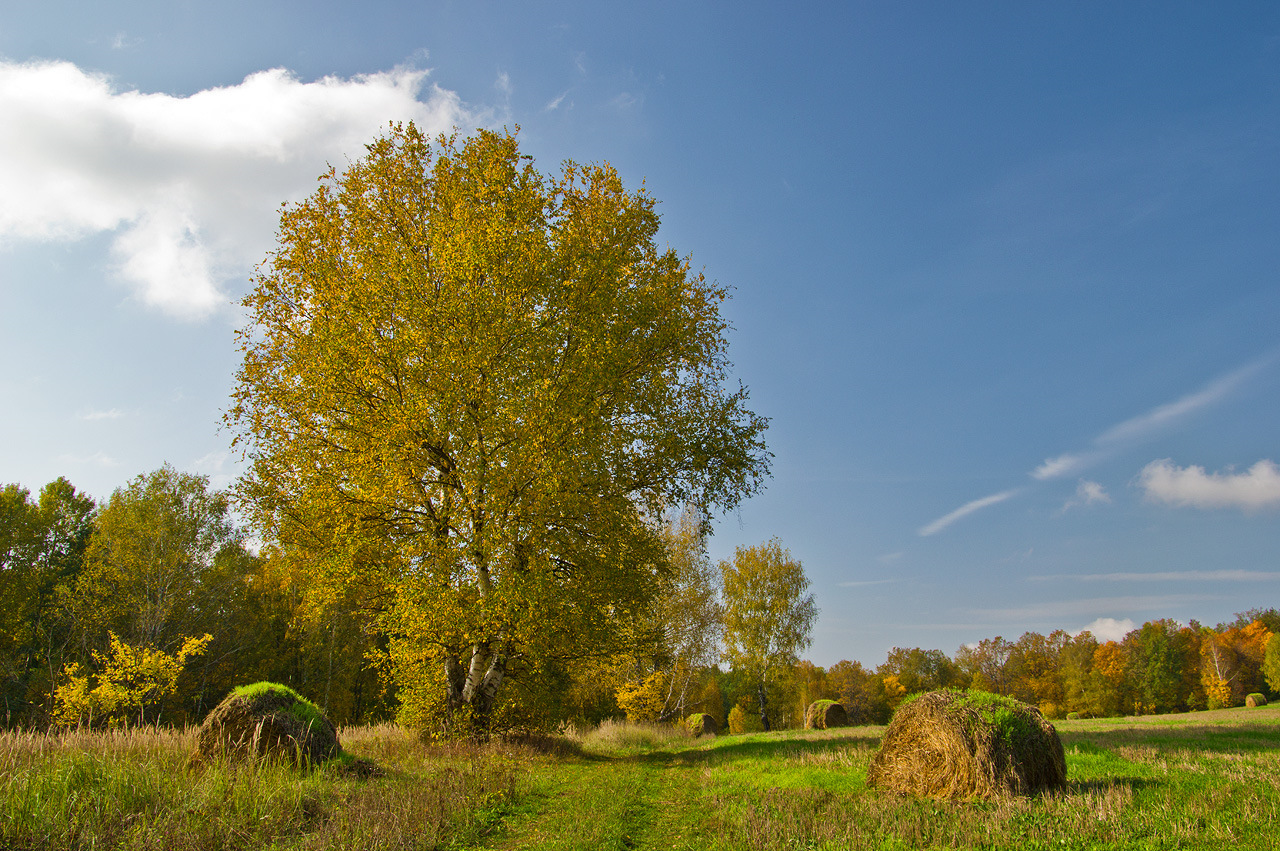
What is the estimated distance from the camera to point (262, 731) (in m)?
9.27

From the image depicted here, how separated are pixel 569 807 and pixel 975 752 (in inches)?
218

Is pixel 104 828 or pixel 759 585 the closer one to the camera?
pixel 104 828

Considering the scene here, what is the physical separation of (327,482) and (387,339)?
11.4 feet

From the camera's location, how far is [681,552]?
3706 cm

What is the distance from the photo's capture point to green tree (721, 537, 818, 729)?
135 feet

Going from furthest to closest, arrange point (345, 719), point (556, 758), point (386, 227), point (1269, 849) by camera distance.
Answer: point (345, 719) < point (386, 227) < point (556, 758) < point (1269, 849)

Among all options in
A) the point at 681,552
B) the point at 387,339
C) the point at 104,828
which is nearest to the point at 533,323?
the point at 387,339

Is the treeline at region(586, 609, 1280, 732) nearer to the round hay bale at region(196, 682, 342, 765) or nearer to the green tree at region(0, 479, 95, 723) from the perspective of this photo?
the green tree at region(0, 479, 95, 723)

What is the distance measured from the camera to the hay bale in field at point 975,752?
807cm

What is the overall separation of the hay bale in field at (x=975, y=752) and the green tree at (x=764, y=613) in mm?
33373

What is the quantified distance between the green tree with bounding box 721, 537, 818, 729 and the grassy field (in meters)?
31.4

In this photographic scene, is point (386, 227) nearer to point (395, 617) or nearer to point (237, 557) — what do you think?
point (395, 617)

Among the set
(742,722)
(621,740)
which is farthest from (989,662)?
(621,740)

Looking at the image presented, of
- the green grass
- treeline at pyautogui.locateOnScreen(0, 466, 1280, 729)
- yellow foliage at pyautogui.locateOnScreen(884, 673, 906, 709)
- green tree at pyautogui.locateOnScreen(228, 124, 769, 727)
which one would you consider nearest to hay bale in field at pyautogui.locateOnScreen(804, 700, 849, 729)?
treeline at pyautogui.locateOnScreen(0, 466, 1280, 729)
